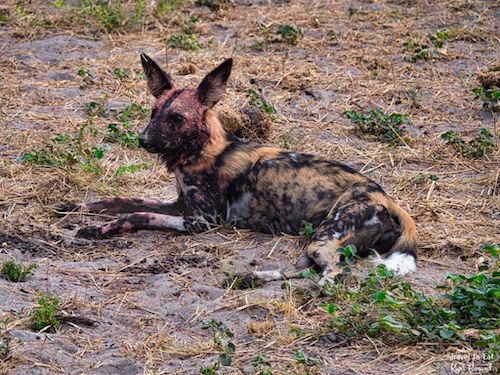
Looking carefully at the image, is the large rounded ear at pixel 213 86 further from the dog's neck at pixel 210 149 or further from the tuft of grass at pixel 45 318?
the tuft of grass at pixel 45 318

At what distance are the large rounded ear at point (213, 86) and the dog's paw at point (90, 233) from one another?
102cm

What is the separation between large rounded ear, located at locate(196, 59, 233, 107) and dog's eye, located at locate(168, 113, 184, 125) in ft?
0.59

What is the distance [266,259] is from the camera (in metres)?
5.39

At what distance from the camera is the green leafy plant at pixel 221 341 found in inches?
153

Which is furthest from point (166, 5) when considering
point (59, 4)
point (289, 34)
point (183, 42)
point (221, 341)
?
point (221, 341)

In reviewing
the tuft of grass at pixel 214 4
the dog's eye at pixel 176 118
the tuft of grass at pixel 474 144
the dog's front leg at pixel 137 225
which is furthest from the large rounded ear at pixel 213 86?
the tuft of grass at pixel 214 4

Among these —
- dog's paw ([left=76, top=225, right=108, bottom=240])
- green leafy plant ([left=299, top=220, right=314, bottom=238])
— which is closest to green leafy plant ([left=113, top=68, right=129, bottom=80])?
dog's paw ([left=76, top=225, right=108, bottom=240])

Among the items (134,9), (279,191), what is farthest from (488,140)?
(134,9)

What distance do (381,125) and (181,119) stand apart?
1.89 m

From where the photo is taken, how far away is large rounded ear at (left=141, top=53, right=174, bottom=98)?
610 centimetres

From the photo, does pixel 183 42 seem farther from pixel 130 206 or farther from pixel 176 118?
pixel 130 206

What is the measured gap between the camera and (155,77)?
616 centimetres

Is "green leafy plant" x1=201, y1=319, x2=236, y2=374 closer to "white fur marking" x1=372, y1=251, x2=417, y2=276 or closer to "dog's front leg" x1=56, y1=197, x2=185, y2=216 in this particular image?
"white fur marking" x1=372, y1=251, x2=417, y2=276

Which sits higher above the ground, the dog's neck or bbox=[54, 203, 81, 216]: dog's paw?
the dog's neck
